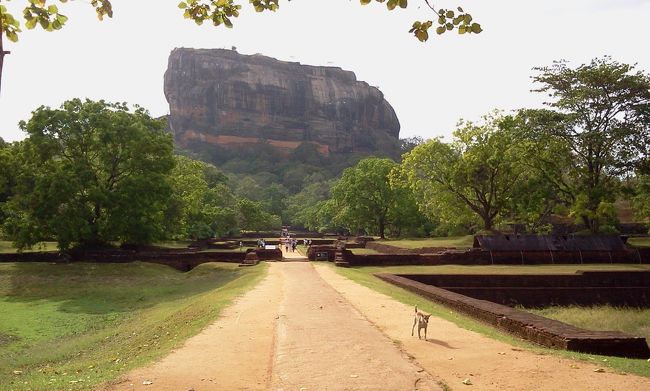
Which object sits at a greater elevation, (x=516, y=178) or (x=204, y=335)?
(x=516, y=178)

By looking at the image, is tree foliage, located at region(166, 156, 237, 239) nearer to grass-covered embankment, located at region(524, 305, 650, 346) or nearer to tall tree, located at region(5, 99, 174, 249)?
tall tree, located at region(5, 99, 174, 249)

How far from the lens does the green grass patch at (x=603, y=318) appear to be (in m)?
12.6

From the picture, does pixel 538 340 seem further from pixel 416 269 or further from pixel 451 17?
pixel 416 269

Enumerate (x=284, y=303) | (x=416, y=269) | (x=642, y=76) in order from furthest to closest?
1. (x=642, y=76)
2. (x=416, y=269)
3. (x=284, y=303)

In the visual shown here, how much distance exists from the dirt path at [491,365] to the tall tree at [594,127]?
21517 millimetres

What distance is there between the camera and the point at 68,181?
75.6 feet

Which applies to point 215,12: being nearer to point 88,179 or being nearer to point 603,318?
point 603,318

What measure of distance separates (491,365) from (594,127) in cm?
2530

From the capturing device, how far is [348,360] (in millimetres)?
6172

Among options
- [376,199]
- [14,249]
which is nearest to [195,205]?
[14,249]

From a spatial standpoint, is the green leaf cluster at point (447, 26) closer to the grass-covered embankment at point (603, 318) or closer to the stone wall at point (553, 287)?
the grass-covered embankment at point (603, 318)

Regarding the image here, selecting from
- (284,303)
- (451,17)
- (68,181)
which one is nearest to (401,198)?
(68,181)

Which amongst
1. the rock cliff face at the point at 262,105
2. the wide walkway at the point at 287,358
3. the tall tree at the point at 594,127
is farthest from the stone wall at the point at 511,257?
the rock cliff face at the point at 262,105

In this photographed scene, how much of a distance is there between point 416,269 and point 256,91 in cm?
11184
